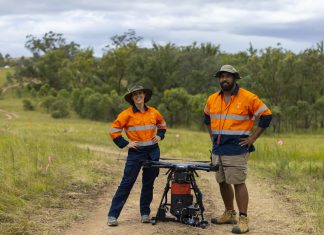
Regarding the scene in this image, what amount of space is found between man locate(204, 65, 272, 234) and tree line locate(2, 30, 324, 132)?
3740cm

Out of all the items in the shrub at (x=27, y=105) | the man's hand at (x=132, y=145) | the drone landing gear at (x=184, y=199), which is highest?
the man's hand at (x=132, y=145)

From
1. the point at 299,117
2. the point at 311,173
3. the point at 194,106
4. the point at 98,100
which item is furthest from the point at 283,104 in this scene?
the point at 311,173

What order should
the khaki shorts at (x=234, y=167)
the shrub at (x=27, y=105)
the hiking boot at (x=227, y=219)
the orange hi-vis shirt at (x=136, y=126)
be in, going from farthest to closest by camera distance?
the shrub at (x=27, y=105)
the hiking boot at (x=227, y=219)
the orange hi-vis shirt at (x=136, y=126)
the khaki shorts at (x=234, y=167)

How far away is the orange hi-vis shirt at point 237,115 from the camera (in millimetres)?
6898

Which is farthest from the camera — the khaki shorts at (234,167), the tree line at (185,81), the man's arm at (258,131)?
the tree line at (185,81)

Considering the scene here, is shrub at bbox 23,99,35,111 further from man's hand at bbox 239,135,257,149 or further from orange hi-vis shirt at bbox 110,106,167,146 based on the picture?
man's hand at bbox 239,135,257,149

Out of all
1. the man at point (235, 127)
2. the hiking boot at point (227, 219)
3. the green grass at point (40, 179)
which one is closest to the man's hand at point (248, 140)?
the man at point (235, 127)

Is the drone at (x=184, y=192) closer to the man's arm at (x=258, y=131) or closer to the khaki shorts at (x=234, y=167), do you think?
the khaki shorts at (x=234, y=167)

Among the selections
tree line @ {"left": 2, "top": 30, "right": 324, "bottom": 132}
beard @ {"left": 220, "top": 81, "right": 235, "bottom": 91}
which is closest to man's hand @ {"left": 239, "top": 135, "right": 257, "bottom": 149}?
beard @ {"left": 220, "top": 81, "right": 235, "bottom": 91}

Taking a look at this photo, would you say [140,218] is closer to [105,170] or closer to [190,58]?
[105,170]

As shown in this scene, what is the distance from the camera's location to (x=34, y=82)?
7362 centimetres

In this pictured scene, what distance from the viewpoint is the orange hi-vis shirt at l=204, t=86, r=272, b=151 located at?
6898 millimetres

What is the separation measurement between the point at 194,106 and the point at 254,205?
37125mm

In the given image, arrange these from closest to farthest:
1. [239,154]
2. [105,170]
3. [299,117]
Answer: [239,154]
[105,170]
[299,117]
